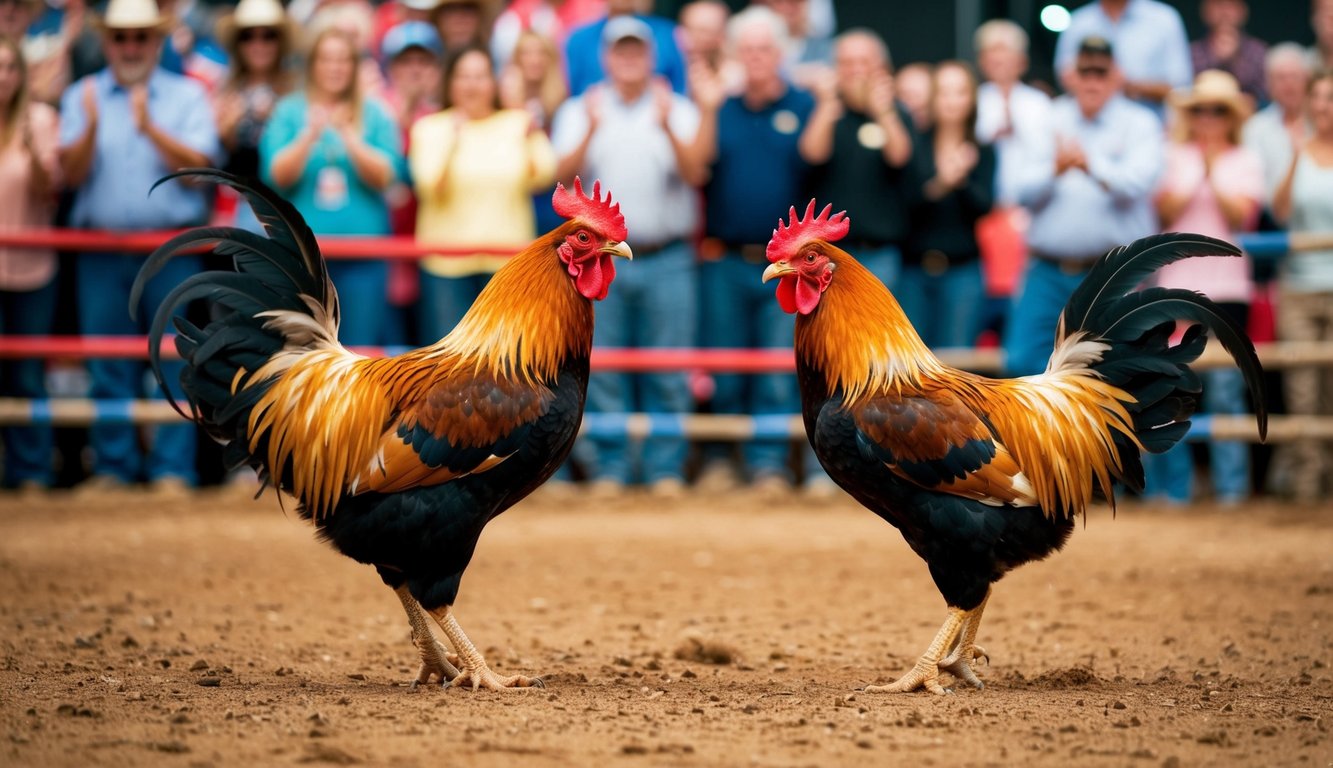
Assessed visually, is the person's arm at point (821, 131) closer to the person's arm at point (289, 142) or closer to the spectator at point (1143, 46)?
the spectator at point (1143, 46)

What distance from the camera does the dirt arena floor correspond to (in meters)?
4.66

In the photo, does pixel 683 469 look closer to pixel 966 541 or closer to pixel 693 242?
pixel 693 242

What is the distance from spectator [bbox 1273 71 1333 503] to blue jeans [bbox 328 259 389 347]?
581cm

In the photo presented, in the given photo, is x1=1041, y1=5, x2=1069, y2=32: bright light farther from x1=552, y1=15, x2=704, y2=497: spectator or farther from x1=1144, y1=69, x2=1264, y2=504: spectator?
x1=552, y1=15, x2=704, y2=497: spectator

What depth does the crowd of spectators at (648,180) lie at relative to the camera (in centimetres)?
1019

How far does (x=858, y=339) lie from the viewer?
562 centimetres

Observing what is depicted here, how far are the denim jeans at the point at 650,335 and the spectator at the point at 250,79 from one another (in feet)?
7.87

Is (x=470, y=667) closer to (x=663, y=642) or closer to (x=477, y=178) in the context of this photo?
(x=663, y=642)

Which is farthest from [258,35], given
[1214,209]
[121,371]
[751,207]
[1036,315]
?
[1214,209]

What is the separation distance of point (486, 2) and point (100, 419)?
3.71m

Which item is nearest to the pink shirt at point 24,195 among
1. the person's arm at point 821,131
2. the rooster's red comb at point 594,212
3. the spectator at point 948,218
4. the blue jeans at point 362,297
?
the blue jeans at point 362,297

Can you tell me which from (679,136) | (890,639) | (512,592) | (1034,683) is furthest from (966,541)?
(679,136)

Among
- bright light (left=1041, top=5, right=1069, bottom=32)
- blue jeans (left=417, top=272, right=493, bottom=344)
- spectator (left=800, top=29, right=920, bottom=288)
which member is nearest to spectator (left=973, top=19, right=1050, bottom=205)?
spectator (left=800, top=29, right=920, bottom=288)

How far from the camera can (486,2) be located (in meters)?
11.0
